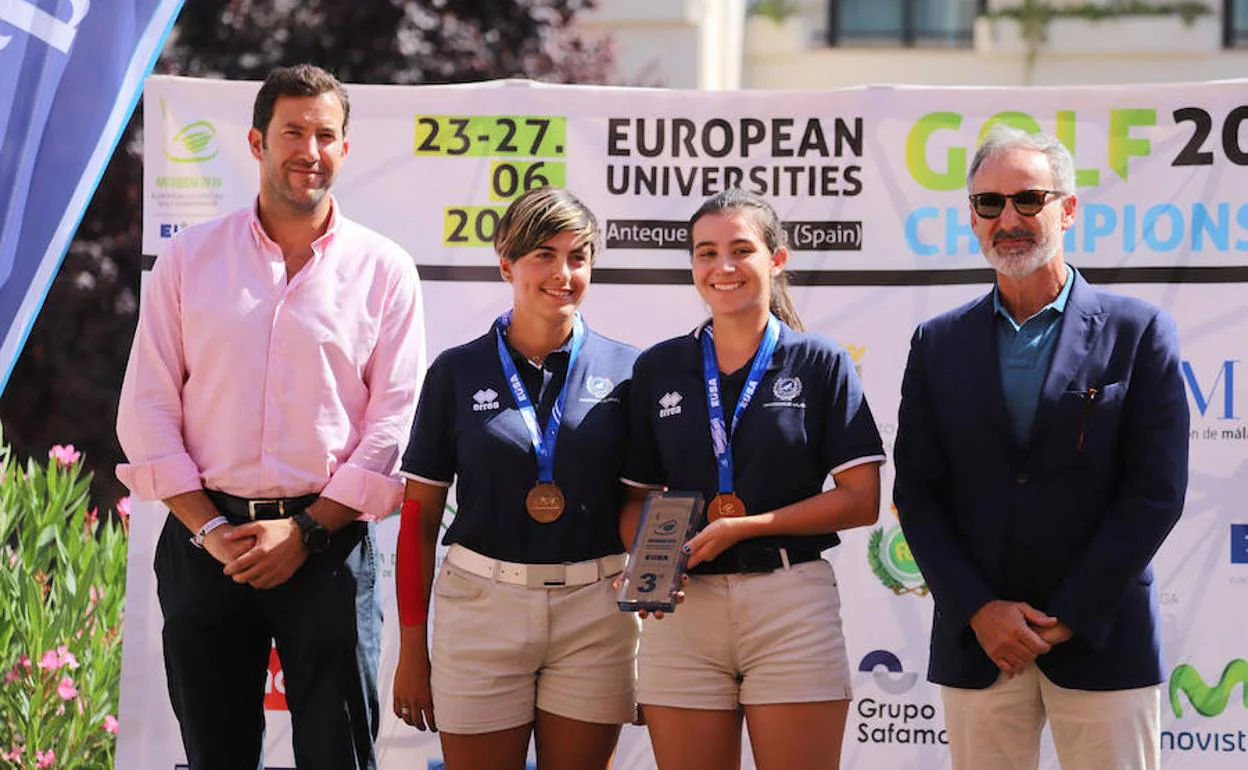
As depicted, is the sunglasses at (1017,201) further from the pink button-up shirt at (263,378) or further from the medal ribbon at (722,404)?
the pink button-up shirt at (263,378)

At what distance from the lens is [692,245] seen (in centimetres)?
361

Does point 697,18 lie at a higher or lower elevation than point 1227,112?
higher

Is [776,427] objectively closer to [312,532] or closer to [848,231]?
[312,532]

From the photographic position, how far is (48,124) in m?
3.62

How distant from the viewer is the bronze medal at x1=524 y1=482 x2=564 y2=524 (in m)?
3.54

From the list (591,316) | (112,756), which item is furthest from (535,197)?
(112,756)

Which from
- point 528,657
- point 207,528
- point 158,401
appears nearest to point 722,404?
point 528,657

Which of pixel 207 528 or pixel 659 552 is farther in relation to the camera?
pixel 207 528

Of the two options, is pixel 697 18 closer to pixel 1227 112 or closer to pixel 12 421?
pixel 12 421

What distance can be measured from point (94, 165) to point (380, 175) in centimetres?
146

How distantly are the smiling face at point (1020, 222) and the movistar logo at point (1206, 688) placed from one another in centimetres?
203

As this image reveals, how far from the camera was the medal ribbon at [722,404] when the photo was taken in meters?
3.44

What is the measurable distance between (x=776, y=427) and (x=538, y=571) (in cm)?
59

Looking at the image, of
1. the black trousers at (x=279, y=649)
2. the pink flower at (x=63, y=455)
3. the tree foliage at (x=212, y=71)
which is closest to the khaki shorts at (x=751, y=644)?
Answer: the black trousers at (x=279, y=649)
